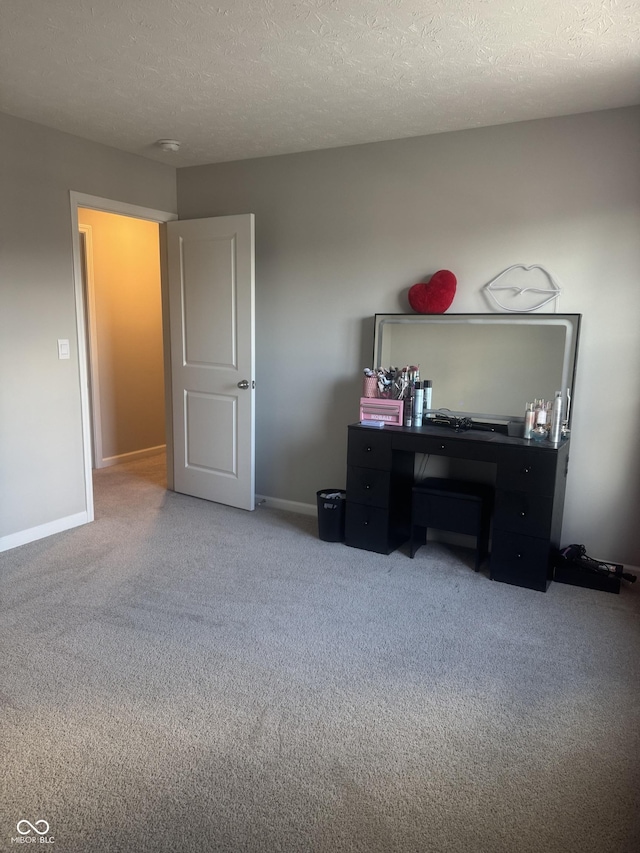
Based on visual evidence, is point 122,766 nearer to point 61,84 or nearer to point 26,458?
point 26,458

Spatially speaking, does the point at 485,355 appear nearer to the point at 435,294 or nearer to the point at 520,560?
the point at 435,294

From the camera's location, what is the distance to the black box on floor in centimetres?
311

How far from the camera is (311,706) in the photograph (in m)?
2.18

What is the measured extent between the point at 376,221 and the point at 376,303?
0.52 m

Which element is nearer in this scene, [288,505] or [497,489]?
Answer: [497,489]

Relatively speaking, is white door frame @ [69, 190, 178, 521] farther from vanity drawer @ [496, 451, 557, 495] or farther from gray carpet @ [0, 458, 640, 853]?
vanity drawer @ [496, 451, 557, 495]

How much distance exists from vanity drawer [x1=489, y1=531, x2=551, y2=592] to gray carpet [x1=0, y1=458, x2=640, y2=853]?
7 cm

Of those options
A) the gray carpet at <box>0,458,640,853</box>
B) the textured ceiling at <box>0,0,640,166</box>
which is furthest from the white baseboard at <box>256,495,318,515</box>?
the textured ceiling at <box>0,0,640,166</box>

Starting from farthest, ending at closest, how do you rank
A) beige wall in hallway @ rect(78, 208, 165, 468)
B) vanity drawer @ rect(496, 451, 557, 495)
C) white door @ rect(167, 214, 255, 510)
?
beige wall in hallway @ rect(78, 208, 165, 468) → white door @ rect(167, 214, 255, 510) → vanity drawer @ rect(496, 451, 557, 495)

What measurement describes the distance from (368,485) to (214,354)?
5.17ft

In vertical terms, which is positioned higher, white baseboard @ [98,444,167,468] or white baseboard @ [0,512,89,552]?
white baseboard @ [98,444,167,468]

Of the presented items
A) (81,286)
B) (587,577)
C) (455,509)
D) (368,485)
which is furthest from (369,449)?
(81,286)

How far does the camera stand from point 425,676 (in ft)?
7.80

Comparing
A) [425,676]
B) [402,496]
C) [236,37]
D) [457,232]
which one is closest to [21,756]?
[425,676]
